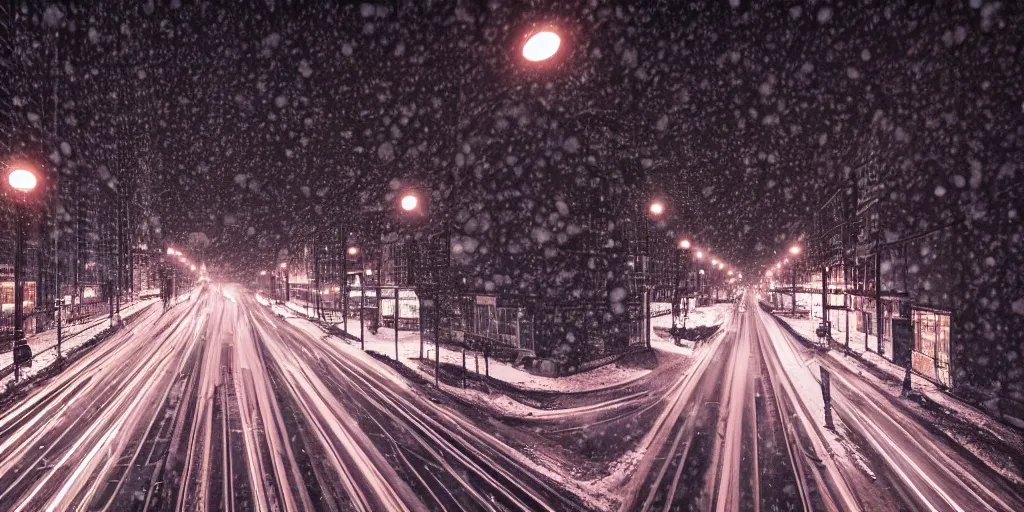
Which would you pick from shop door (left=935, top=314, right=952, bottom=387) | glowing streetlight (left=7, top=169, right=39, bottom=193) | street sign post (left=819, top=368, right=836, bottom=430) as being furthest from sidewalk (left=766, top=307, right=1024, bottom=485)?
glowing streetlight (left=7, top=169, right=39, bottom=193)

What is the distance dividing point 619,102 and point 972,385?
17032 mm

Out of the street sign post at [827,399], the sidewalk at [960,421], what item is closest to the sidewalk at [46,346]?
the street sign post at [827,399]

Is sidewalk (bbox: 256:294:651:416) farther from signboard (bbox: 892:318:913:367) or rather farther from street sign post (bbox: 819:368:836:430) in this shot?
signboard (bbox: 892:318:913:367)

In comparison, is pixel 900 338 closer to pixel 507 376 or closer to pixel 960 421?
pixel 960 421

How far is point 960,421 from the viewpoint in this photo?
11.6m

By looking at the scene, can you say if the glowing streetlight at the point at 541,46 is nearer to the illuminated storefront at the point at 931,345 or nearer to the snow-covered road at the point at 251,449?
the snow-covered road at the point at 251,449

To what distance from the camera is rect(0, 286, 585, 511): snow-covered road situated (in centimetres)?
677

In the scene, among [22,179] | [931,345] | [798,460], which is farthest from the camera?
[931,345]

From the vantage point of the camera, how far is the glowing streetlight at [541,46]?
4.88 metres

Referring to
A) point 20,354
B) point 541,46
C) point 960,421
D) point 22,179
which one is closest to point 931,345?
point 960,421

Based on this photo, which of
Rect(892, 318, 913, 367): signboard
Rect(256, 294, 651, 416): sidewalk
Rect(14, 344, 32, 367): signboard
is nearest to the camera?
Rect(256, 294, 651, 416): sidewalk

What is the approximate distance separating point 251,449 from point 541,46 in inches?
397

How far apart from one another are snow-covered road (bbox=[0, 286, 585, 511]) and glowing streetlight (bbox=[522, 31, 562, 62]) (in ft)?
23.1

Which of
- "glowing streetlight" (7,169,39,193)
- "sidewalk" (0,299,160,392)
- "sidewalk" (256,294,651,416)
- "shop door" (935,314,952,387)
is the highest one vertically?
"glowing streetlight" (7,169,39,193)
